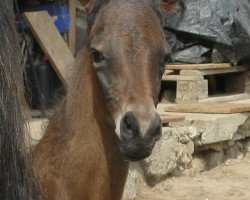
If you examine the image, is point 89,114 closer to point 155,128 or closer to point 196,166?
point 155,128

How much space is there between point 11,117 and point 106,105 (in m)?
1.94

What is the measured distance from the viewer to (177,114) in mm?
6848

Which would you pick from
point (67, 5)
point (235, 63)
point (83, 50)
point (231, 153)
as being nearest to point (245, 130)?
point (231, 153)

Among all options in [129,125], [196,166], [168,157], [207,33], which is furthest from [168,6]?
[207,33]

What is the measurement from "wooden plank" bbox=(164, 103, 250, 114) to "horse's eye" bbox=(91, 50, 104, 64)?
12.8 ft

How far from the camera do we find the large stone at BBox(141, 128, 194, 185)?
5.89 m

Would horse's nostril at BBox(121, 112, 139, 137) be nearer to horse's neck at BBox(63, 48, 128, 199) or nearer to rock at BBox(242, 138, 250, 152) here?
horse's neck at BBox(63, 48, 128, 199)

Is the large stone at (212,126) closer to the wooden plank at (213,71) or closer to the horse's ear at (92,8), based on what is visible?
the wooden plank at (213,71)

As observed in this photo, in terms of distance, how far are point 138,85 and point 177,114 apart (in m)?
3.93

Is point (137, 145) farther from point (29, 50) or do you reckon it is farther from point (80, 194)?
point (29, 50)

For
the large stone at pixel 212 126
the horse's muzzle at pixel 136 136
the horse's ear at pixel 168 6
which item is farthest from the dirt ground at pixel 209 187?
the horse's muzzle at pixel 136 136

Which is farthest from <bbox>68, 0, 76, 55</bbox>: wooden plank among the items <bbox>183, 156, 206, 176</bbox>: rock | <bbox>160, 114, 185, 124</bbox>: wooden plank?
<bbox>183, 156, 206, 176</bbox>: rock

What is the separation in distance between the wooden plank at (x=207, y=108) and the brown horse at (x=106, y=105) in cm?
362

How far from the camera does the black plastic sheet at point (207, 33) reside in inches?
297
